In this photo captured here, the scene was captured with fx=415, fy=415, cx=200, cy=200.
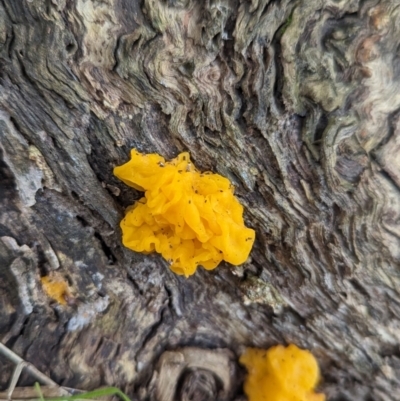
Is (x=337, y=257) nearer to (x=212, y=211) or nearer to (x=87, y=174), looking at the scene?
(x=212, y=211)

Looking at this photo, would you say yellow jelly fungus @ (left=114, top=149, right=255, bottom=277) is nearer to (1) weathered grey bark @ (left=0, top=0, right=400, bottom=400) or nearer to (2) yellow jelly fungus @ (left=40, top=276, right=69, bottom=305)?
(1) weathered grey bark @ (left=0, top=0, right=400, bottom=400)

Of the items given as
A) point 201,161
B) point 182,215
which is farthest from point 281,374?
point 201,161

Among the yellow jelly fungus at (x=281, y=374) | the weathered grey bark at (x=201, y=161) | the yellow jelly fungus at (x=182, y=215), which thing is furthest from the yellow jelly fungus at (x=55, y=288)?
the yellow jelly fungus at (x=281, y=374)

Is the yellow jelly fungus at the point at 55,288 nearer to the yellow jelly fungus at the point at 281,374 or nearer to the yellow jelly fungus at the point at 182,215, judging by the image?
the yellow jelly fungus at the point at 182,215

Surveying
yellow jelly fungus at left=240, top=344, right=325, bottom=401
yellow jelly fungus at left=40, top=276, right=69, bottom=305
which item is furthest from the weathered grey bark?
yellow jelly fungus at left=240, top=344, right=325, bottom=401

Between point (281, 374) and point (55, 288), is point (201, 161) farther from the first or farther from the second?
point (281, 374)

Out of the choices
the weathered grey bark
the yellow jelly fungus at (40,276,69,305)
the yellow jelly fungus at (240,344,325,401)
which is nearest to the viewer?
the weathered grey bark
